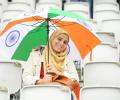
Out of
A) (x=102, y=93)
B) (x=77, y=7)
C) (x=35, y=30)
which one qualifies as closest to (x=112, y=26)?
(x=77, y=7)

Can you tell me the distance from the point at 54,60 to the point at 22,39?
46cm

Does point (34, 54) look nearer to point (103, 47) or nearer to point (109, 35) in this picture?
point (103, 47)

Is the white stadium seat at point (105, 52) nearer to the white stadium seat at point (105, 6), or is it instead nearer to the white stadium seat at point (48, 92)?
the white stadium seat at point (48, 92)

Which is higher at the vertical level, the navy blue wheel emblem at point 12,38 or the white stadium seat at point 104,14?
the white stadium seat at point 104,14

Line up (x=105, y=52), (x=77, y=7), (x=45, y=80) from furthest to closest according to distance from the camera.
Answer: (x=77, y=7) → (x=105, y=52) → (x=45, y=80)

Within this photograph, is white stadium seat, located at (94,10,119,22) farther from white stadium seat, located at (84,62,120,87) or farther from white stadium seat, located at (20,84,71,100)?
white stadium seat, located at (20,84,71,100)

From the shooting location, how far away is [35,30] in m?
6.02

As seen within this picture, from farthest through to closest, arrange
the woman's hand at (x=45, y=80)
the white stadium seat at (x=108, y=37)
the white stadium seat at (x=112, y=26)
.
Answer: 1. the white stadium seat at (x=112, y=26)
2. the white stadium seat at (x=108, y=37)
3. the woman's hand at (x=45, y=80)

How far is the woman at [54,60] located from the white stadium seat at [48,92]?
20.1 inches

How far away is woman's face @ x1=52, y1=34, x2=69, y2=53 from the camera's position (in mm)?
5699

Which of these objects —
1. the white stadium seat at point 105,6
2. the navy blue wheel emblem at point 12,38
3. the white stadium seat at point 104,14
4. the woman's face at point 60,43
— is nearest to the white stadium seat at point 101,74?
the woman's face at point 60,43

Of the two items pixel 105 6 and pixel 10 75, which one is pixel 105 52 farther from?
pixel 105 6

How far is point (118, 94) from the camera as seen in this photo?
5117 mm

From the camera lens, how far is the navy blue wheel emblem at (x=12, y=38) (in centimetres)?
591
